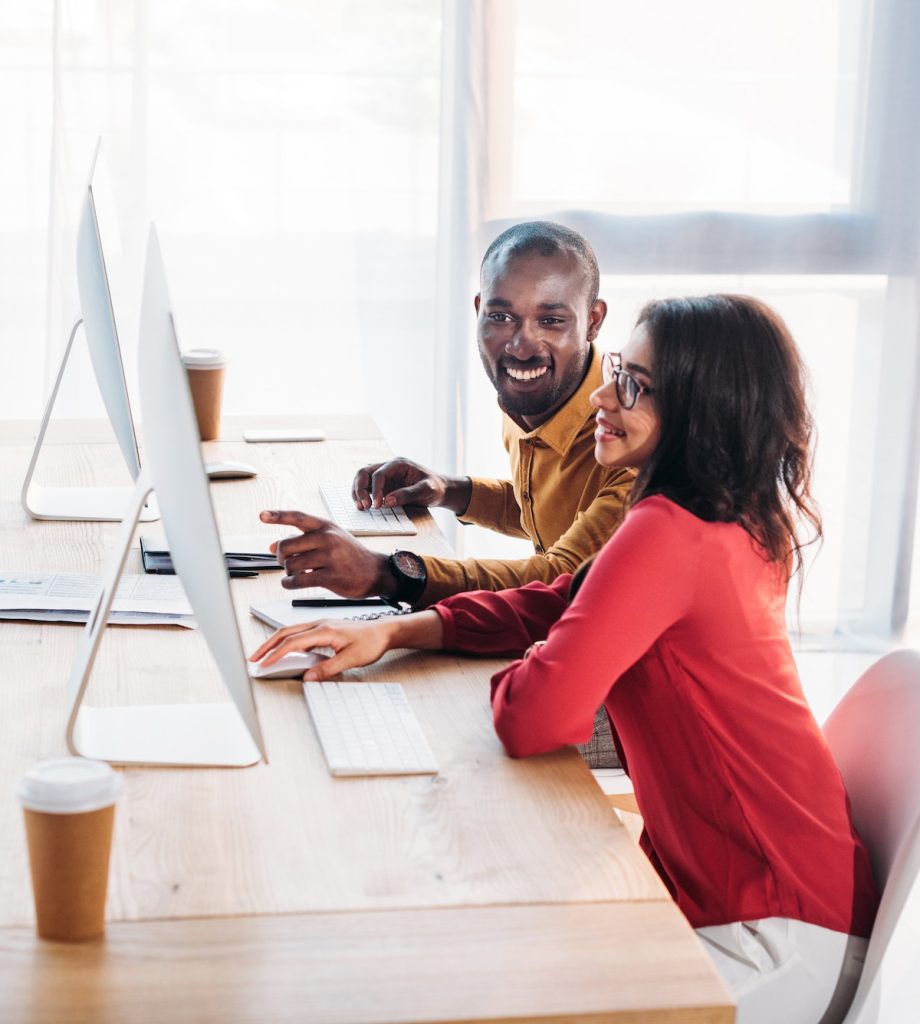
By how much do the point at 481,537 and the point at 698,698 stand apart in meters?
1.93

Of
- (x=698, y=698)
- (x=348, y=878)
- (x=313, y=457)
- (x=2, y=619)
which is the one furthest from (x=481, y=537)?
(x=348, y=878)

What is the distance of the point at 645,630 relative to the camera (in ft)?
4.18

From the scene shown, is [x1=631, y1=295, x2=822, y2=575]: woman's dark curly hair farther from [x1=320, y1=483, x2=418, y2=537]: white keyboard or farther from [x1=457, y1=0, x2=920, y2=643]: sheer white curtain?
[x1=457, y1=0, x2=920, y2=643]: sheer white curtain

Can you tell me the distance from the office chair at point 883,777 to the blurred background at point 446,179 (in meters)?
1.76

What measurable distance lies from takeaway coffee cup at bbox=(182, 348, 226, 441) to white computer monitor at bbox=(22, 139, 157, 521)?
41 cm

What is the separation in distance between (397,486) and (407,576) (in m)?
0.58

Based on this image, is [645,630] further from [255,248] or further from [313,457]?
[255,248]

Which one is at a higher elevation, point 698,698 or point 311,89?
point 311,89

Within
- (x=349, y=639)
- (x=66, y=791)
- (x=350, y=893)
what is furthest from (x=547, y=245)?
(x=66, y=791)

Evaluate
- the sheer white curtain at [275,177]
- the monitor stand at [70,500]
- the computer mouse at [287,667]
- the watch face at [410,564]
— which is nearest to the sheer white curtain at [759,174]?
the sheer white curtain at [275,177]

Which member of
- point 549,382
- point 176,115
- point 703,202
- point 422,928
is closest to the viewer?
point 422,928

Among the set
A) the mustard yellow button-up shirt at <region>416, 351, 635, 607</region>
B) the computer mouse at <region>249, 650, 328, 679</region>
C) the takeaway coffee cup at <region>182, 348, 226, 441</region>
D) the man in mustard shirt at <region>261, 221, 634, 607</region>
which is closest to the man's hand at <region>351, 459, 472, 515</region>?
the man in mustard shirt at <region>261, 221, 634, 607</region>

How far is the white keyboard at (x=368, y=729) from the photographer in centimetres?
124

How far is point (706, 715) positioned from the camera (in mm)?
1326
